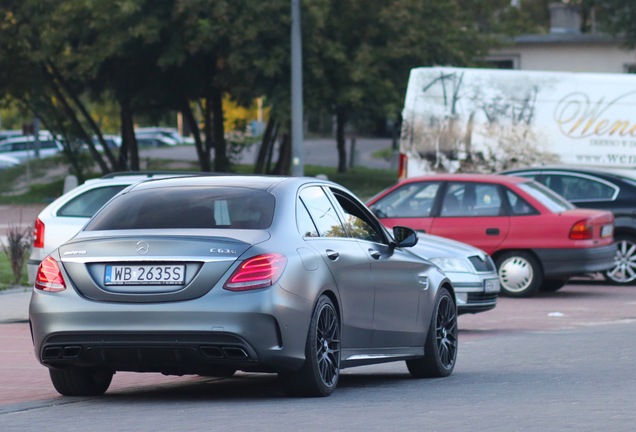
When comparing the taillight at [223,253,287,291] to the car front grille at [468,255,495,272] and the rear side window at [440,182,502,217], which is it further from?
the rear side window at [440,182,502,217]

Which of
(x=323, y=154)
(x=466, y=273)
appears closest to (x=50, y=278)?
(x=466, y=273)

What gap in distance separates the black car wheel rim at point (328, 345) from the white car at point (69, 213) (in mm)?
6333

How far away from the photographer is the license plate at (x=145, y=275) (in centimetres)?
812

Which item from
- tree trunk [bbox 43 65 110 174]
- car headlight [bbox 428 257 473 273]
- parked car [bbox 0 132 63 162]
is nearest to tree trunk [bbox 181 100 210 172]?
tree trunk [bbox 43 65 110 174]

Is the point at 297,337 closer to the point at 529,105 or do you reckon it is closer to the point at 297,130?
the point at 529,105

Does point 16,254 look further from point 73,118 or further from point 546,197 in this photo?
point 73,118

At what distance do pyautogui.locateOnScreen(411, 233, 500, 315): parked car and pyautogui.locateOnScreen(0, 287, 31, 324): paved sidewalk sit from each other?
4374 mm

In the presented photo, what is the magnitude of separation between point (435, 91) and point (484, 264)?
11528mm

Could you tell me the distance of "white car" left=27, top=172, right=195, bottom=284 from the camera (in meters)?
14.9

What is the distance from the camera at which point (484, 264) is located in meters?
14.5

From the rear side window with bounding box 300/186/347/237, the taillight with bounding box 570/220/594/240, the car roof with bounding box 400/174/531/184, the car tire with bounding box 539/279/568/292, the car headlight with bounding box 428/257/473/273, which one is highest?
the rear side window with bounding box 300/186/347/237

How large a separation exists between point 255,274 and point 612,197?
13107mm

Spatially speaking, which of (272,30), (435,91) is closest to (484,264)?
(435,91)

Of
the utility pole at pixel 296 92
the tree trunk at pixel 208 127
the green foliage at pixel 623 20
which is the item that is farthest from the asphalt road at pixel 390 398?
the green foliage at pixel 623 20
